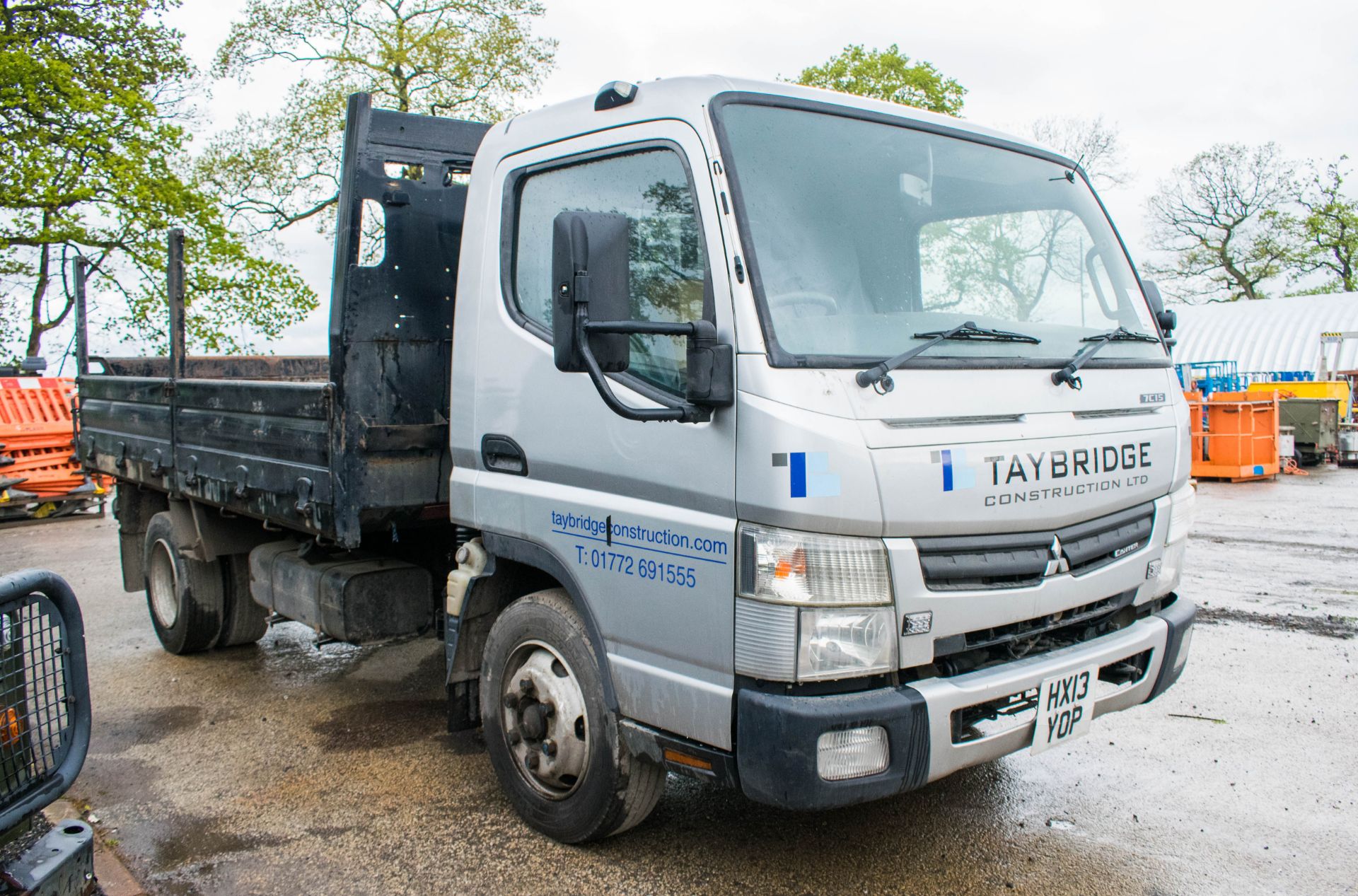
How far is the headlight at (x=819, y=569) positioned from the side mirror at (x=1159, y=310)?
1.91 meters

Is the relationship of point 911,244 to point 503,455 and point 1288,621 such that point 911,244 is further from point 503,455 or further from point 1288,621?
point 1288,621

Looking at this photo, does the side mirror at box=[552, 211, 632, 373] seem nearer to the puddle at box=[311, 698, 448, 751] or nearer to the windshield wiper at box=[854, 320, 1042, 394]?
the windshield wiper at box=[854, 320, 1042, 394]

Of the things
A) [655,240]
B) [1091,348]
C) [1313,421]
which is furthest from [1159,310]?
[1313,421]

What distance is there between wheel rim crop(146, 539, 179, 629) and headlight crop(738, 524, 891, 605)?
4.65 m

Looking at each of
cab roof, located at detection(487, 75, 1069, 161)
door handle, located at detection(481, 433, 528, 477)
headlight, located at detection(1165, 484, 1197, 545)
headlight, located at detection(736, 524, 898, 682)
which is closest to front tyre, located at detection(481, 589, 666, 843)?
door handle, located at detection(481, 433, 528, 477)

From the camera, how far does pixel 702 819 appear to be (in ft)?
12.8

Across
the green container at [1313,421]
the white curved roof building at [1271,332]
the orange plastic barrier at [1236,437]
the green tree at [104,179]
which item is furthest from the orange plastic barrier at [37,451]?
the white curved roof building at [1271,332]

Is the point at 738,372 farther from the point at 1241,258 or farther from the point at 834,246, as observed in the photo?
the point at 1241,258

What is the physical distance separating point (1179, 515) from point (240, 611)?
5120 mm

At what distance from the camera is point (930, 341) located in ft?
10.2

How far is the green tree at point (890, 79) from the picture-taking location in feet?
97.2

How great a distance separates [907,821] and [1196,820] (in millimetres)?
1067

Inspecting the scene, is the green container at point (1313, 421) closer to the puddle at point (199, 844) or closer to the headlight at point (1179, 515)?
the headlight at point (1179, 515)

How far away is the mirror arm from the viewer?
280 centimetres
